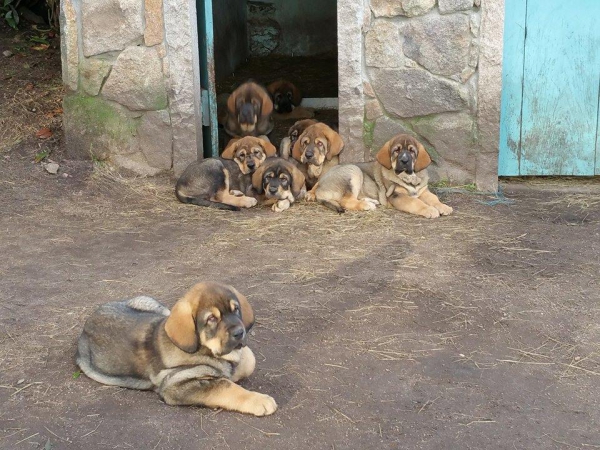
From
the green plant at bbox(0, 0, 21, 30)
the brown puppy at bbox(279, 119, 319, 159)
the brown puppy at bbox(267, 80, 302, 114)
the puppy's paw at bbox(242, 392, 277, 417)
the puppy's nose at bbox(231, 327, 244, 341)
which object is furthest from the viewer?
the green plant at bbox(0, 0, 21, 30)

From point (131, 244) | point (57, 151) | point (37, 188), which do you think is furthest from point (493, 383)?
point (57, 151)

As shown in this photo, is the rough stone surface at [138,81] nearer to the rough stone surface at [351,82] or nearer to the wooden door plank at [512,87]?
the rough stone surface at [351,82]

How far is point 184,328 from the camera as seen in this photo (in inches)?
157

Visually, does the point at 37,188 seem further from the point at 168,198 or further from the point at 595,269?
the point at 595,269

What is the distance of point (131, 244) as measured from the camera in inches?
264

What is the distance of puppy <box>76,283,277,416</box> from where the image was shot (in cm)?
398

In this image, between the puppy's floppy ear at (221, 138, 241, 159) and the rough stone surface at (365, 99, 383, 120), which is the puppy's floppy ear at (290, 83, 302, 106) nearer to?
the puppy's floppy ear at (221, 138, 241, 159)

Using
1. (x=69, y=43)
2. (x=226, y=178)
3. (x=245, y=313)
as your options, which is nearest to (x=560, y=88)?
(x=226, y=178)

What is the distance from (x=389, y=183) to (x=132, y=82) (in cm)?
252

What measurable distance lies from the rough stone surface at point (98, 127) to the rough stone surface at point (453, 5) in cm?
297

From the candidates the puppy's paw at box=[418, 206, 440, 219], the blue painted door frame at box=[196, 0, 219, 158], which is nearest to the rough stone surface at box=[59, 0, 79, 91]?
the blue painted door frame at box=[196, 0, 219, 158]

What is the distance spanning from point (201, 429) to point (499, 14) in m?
4.95

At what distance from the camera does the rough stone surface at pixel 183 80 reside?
25.5ft

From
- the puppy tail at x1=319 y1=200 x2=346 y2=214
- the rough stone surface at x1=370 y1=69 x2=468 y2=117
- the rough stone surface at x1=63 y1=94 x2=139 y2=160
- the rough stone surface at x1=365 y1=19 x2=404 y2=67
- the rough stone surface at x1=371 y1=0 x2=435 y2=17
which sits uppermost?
the rough stone surface at x1=371 y1=0 x2=435 y2=17
